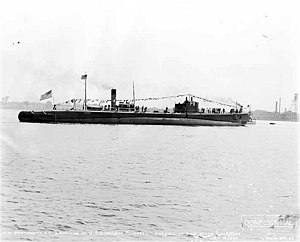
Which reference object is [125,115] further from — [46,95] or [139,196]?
[139,196]

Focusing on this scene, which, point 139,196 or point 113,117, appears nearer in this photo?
point 139,196

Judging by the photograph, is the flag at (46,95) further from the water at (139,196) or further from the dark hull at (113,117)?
the water at (139,196)

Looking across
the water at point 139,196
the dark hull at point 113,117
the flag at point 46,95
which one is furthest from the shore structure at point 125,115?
the water at point 139,196

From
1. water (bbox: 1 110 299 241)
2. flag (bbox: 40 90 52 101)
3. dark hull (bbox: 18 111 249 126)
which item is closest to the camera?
water (bbox: 1 110 299 241)

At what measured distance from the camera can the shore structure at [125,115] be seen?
41.9 metres

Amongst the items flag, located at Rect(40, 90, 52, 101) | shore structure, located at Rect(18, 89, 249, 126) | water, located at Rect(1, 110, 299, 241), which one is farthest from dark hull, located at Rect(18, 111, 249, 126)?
water, located at Rect(1, 110, 299, 241)

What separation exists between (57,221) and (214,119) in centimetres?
4051

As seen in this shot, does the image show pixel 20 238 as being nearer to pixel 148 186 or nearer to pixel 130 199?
pixel 130 199

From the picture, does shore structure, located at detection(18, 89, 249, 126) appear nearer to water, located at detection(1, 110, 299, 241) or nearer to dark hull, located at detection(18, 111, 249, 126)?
dark hull, located at detection(18, 111, 249, 126)

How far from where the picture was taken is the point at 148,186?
1214 cm

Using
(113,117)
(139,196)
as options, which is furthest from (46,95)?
(139,196)

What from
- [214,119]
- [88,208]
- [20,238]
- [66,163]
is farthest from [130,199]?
[214,119]

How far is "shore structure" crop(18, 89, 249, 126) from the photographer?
4191 cm

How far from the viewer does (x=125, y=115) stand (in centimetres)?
4328
